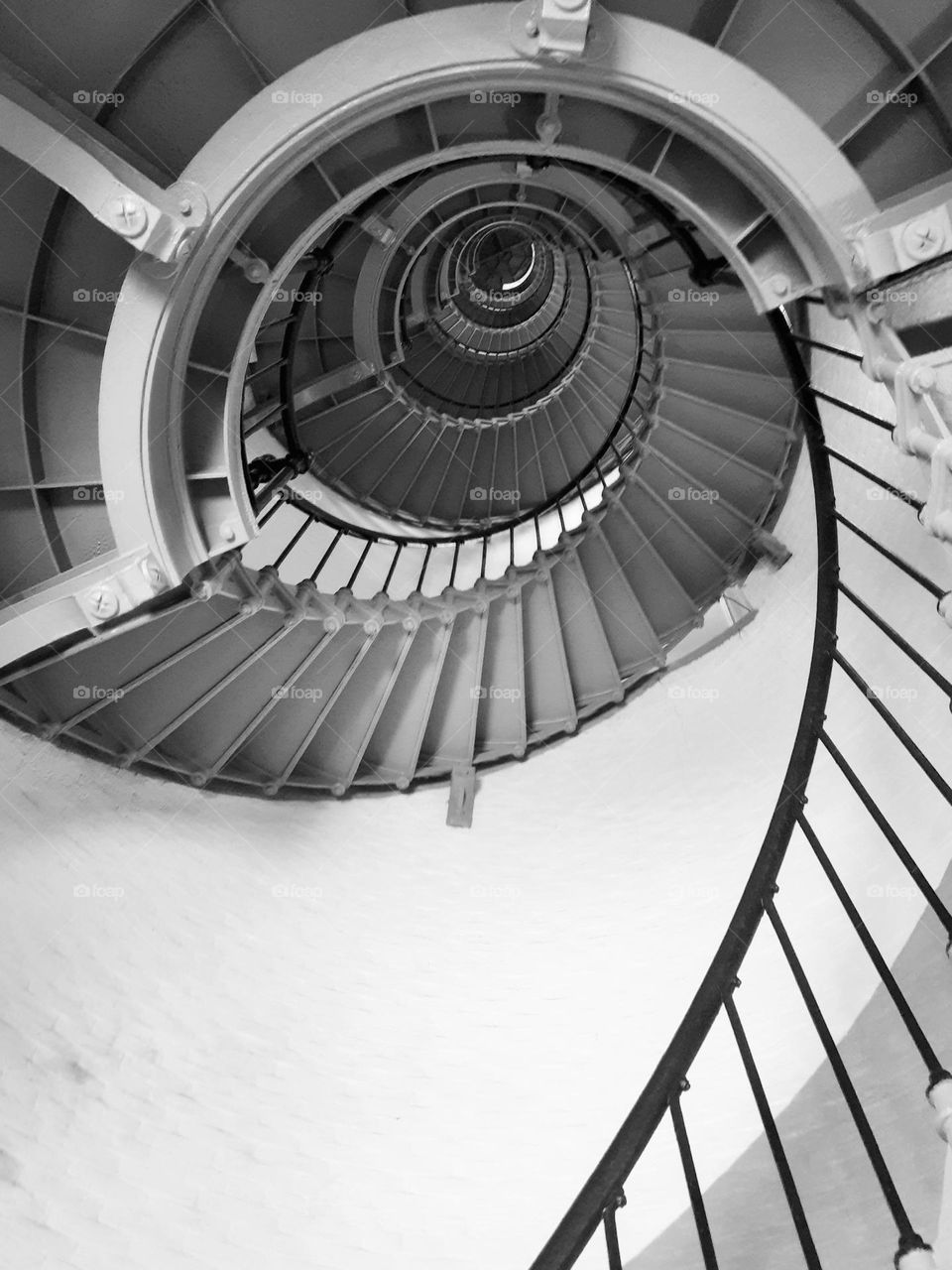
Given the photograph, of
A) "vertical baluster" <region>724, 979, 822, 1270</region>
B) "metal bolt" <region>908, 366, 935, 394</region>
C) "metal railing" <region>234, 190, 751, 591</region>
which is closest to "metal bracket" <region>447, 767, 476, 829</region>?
"metal railing" <region>234, 190, 751, 591</region>

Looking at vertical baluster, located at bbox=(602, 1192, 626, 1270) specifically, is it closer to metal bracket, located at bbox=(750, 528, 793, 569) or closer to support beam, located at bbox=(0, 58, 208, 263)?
support beam, located at bbox=(0, 58, 208, 263)

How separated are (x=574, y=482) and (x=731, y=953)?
5.72 meters

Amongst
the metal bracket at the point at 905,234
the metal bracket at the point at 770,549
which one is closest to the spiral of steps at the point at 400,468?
the metal bracket at the point at 770,549

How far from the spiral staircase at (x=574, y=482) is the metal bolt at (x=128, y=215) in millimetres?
19

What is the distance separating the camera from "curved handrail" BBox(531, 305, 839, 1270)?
8.50 feet

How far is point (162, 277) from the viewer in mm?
4371

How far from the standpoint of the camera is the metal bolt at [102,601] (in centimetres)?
492

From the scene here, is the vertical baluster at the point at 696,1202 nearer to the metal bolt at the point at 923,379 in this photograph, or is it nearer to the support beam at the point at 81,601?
the metal bolt at the point at 923,379


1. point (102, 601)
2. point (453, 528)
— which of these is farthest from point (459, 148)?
point (453, 528)

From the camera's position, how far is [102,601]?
4.93m

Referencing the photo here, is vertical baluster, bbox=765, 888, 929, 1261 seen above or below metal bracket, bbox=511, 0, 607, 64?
below

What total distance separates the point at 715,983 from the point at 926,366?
8.12 ft

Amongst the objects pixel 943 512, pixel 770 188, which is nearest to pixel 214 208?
pixel 770 188

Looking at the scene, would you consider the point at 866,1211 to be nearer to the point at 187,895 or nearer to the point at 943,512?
the point at 943,512
